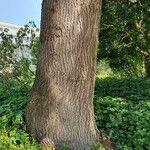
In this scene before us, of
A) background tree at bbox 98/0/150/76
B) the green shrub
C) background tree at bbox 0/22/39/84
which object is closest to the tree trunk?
the green shrub

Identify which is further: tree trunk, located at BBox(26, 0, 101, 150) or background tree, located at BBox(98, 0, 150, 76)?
background tree, located at BBox(98, 0, 150, 76)

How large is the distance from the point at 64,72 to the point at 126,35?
1380cm

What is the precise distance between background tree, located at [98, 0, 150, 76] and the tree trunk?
35.0ft

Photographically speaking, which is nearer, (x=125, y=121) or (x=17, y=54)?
(x=125, y=121)

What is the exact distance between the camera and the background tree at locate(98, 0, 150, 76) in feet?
57.0

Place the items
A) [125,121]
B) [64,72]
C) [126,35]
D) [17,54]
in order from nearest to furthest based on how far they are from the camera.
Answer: [64,72]
[125,121]
[17,54]
[126,35]

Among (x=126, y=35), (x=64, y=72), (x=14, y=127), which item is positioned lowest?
(x=14, y=127)

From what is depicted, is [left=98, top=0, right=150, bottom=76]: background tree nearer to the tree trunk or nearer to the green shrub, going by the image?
the green shrub

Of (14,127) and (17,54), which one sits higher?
(17,54)

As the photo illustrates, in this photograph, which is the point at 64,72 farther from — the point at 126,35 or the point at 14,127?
the point at 126,35

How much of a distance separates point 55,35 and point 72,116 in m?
1.16

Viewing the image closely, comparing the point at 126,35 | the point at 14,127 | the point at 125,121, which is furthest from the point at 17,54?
the point at 126,35

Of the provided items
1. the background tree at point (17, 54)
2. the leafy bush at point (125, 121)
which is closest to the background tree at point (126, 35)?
the background tree at point (17, 54)

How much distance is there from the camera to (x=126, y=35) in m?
20.2
